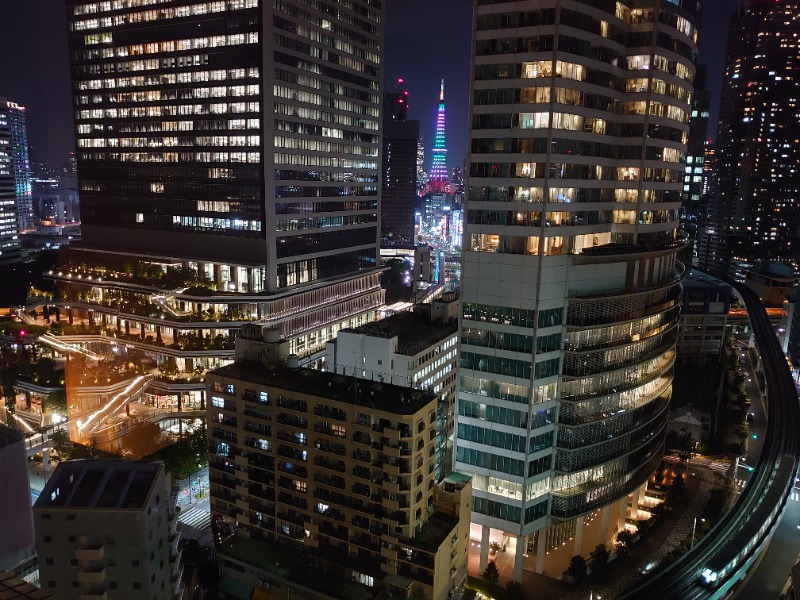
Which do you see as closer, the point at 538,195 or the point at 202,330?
the point at 538,195

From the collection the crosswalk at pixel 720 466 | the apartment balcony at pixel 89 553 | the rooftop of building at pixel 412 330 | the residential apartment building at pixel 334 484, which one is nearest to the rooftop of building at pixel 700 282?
the crosswalk at pixel 720 466

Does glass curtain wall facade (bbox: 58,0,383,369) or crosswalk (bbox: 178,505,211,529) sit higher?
glass curtain wall facade (bbox: 58,0,383,369)

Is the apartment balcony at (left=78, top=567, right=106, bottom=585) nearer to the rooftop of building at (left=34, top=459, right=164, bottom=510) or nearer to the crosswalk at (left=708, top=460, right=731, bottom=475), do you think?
the rooftop of building at (left=34, top=459, right=164, bottom=510)

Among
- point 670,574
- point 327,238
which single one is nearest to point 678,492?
point 670,574

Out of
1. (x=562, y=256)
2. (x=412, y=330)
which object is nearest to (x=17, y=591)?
(x=562, y=256)

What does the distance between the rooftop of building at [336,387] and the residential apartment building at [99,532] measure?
14.7m

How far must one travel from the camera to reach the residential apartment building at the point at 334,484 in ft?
139

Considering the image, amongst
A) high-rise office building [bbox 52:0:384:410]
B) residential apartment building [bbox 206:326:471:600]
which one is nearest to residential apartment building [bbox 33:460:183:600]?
residential apartment building [bbox 206:326:471:600]

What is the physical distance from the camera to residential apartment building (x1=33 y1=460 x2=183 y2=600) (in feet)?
98.7

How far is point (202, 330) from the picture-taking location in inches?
3199

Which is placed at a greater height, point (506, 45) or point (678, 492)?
point (506, 45)

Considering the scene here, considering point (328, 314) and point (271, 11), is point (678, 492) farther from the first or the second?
point (271, 11)

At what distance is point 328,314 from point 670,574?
64529mm

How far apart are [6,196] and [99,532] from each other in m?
174
